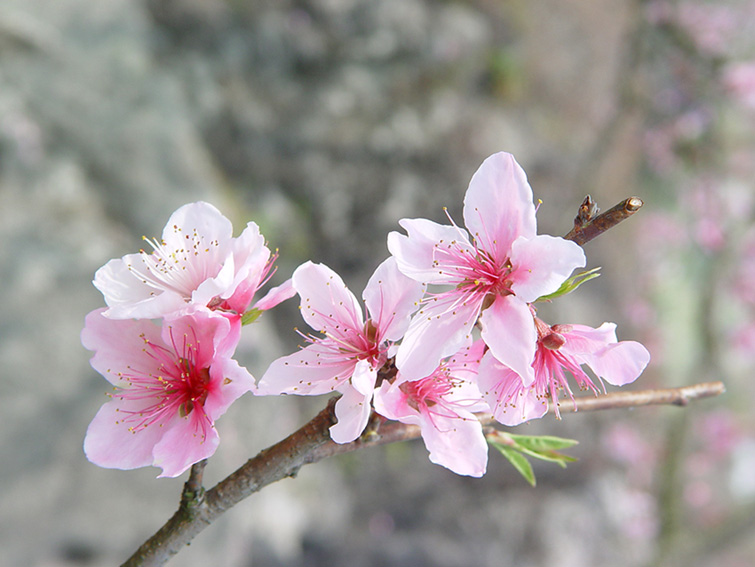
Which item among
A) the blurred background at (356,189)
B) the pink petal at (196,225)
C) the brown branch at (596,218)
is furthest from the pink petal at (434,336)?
the blurred background at (356,189)

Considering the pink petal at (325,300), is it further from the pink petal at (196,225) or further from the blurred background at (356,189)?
the blurred background at (356,189)

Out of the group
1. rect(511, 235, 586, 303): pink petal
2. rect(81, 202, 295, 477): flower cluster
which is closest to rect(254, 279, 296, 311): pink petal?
rect(81, 202, 295, 477): flower cluster

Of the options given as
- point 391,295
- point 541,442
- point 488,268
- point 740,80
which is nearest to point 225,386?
point 391,295

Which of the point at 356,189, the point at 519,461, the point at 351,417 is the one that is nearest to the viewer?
the point at 351,417

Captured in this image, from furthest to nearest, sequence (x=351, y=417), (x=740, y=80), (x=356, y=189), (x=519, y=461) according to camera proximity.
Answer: (x=740, y=80)
(x=356, y=189)
(x=519, y=461)
(x=351, y=417)

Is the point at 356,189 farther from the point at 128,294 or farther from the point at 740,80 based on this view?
the point at 128,294

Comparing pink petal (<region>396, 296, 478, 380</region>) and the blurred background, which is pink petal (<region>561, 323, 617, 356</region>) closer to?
pink petal (<region>396, 296, 478, 380</region>)
